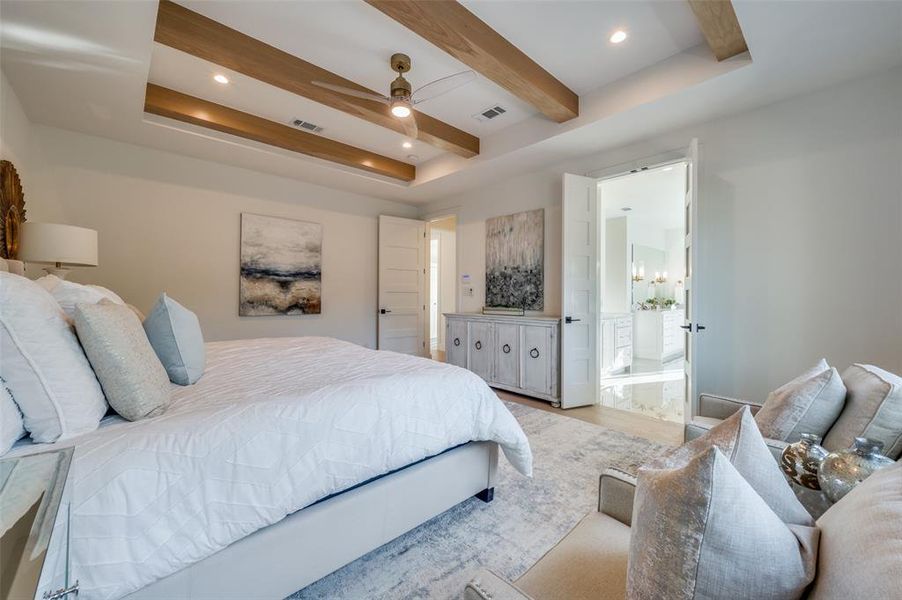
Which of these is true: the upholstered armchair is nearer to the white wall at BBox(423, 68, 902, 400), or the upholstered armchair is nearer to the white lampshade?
the white wall at BBox(423, 68, 902, 400)

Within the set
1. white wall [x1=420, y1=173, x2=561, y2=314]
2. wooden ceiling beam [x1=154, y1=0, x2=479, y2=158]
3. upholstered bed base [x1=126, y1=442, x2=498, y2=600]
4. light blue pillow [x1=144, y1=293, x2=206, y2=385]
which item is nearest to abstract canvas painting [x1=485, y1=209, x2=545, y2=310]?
white wall [x1=420, y1=173, x2=561, y2=314]

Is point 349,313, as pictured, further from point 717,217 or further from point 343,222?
point 717,217

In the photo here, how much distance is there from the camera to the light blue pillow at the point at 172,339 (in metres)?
1.64

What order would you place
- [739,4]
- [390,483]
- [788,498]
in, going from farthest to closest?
[739,4], [390,483], [788,498]

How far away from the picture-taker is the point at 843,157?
250 centimetres

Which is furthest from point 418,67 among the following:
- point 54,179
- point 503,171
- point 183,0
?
point 54,179

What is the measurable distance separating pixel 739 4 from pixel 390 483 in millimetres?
2914

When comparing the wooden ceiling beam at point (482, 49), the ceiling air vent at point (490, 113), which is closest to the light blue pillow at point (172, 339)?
the wooden ceiling beam at point (482, 49)

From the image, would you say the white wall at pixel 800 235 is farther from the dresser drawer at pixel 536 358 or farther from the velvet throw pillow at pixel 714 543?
the velvet throw pillow at pixel 714 543

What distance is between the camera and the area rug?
1475mm

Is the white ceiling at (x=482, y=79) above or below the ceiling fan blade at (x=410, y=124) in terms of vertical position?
above

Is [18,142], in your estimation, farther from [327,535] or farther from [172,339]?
[327,535]

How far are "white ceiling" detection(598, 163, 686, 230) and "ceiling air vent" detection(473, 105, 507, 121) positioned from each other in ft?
4.60

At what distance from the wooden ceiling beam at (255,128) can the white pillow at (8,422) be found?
2.98m
